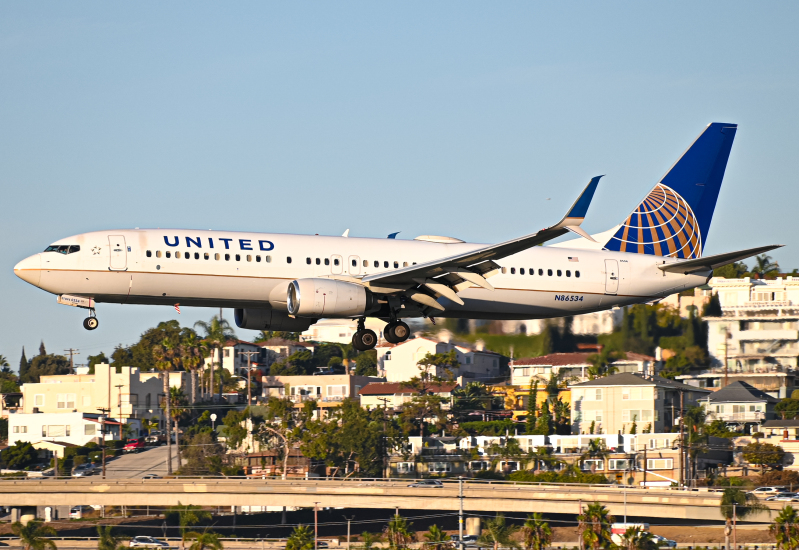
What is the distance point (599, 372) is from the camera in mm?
102562

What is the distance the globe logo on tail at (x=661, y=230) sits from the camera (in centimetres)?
4978

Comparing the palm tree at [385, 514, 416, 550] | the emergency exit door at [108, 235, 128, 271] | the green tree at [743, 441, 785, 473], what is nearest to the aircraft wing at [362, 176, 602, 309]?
the emergency exit door at [108, 235, 128, 271]

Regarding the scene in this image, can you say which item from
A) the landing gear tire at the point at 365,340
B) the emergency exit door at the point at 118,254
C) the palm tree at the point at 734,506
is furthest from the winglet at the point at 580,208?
the palm tree at the point at 734,506

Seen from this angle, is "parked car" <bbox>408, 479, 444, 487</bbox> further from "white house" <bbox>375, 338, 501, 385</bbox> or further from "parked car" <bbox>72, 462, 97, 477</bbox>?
"parked car" <bbox>72, 462, 97, 477</bbox>

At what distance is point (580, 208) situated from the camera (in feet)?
119

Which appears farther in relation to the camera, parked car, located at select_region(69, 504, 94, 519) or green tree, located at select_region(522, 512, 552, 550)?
parked car, located at select_region(69, 504, 94, 519)

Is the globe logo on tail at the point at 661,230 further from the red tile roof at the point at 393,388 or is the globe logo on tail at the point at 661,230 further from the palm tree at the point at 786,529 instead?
the red tile roof at the point at 393,388

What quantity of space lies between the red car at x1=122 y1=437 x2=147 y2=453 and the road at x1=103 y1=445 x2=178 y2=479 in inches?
56.6

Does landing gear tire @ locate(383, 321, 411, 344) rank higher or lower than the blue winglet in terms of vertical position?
lower

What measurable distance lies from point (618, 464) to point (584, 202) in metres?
64.5

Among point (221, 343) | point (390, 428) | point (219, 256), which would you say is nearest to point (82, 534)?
point (390, 428)

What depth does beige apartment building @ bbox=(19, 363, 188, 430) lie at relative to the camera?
13475 centimetres

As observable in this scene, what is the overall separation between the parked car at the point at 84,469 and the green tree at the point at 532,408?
42.1 m

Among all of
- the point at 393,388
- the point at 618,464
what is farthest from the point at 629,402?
the point at 393,388
